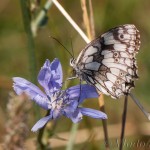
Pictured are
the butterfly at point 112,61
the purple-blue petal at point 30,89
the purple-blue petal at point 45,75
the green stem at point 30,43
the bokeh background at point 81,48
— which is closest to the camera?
the purple-blue petal at point 30,89

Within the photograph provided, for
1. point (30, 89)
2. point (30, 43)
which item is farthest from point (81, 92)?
point (30, 43)

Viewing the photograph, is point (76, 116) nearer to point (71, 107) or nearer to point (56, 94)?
point (71, 107)

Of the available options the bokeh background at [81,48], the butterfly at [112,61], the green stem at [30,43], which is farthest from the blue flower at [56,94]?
the bokeh background at [81,48]

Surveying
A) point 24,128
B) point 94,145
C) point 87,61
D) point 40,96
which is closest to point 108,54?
point 87,61

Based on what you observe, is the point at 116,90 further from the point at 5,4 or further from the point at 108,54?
the point at 5,4

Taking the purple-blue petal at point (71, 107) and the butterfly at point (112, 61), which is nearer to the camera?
the purple-blue petal at point (71, 107)

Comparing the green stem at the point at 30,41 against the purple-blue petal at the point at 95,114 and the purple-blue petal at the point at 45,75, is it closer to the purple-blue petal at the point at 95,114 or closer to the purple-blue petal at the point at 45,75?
the purple-blue petal at the point at 45,75

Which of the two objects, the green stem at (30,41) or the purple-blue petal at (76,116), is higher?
the green stem at (30,41)

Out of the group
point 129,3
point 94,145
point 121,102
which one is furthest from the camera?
point 129,3
